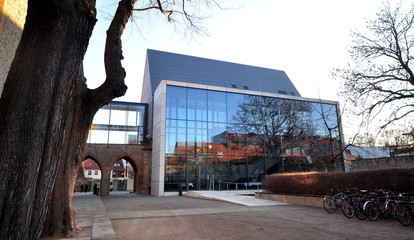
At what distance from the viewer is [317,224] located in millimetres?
7363

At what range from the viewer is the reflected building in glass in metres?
21.6

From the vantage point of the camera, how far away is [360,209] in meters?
8.31

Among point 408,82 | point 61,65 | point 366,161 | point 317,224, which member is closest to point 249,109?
point 366,161

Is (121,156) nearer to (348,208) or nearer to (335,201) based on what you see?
(335,201)

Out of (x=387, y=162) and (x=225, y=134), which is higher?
(x=225, y=134)

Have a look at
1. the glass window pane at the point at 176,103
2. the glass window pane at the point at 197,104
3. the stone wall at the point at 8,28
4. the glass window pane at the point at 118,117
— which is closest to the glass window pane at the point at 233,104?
the glass window pane at the point at 197,104

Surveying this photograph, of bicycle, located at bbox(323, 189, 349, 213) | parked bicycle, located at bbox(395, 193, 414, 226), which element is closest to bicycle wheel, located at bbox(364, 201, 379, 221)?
parked bicycle, located at bbox(395, 193, 414, 226)

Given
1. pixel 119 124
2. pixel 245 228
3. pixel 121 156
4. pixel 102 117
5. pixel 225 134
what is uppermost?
pixel 102 117

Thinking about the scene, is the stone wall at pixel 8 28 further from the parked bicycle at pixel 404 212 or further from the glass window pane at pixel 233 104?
the glass window pane at pixel 233 104

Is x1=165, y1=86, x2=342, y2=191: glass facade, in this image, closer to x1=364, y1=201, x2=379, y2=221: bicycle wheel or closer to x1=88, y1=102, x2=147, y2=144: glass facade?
x1=88, y1=102, x2=147, y2=144: glass facade

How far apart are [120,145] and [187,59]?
43.1 ft

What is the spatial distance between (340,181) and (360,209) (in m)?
2.77

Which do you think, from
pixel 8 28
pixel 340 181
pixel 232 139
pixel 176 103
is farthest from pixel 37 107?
pixel 232 139

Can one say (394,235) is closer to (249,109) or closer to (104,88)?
(104,88)
